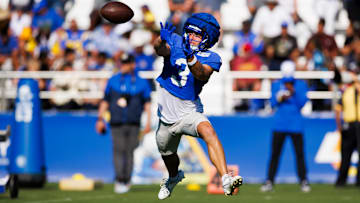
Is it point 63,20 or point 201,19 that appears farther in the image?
point 63,20

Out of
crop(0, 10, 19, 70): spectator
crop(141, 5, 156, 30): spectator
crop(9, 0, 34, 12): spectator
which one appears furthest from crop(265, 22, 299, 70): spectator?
crop(9, 0, 34, 12): spectator

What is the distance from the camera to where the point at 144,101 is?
13523 mm

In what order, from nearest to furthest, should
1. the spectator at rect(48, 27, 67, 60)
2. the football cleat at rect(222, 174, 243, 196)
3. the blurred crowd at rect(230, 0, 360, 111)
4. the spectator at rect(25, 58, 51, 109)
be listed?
the football cleat at rect(222, 174, 243, 196) < the blurred crowd at rect(230, 0, 360, 111) < the spectator at rect(25, 58, 51, 109) < the spectator at rect(48, 27, 67, 60)

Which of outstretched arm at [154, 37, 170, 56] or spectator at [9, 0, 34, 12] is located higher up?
outstretched arm at [154, 37, 170, 56]

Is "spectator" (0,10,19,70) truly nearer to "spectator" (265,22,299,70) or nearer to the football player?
"spectator" (265,22,299,70)

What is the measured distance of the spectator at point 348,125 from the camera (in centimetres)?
1426

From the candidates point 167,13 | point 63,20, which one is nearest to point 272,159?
point 167,13

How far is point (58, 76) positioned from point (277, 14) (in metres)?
4.71

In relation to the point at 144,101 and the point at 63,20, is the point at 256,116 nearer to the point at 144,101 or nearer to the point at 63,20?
the point at 144,101

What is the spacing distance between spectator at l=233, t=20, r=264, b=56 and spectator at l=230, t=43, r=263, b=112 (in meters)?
0.14

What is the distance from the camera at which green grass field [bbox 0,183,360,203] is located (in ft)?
38.0

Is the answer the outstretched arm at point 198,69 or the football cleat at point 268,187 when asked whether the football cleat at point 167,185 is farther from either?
the football cleat at point 268,187

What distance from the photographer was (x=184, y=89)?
8.75m

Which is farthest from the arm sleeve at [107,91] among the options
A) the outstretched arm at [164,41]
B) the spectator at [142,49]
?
the outstretched arm at [164,41]
